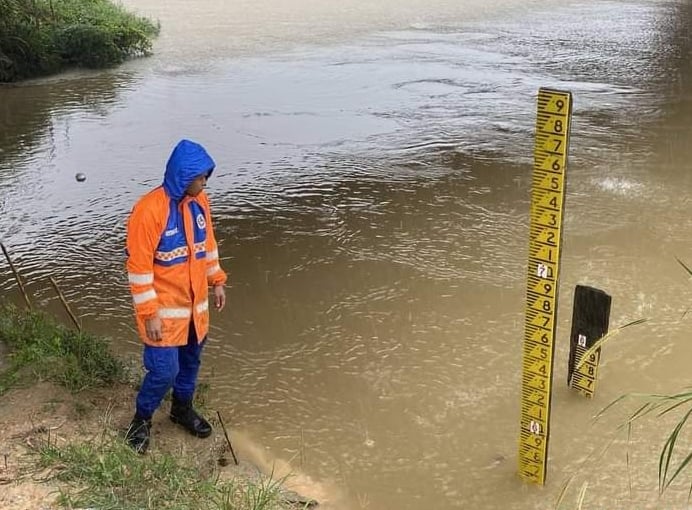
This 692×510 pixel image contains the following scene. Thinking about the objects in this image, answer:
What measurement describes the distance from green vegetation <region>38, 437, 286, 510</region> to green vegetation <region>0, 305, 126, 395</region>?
3.03 feet

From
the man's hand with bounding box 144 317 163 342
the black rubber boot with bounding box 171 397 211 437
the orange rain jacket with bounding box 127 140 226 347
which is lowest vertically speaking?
the black rubber boot with bounding box 171 397 211 437

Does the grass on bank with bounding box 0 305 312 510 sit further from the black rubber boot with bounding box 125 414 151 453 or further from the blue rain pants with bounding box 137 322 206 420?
the blue rain pants with bounding box 137 322 206 420

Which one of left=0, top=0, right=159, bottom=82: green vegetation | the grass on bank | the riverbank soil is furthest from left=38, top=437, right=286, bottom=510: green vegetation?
left=0, top=0, right=159, bottom=82: green vegetation

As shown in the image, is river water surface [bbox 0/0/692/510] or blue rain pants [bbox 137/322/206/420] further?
river water surface [bbox 0/0/692/510]

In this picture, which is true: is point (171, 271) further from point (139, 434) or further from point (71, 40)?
point (71, 40)

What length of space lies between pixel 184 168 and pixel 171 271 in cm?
52

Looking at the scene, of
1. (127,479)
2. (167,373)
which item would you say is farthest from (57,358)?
(127,479)

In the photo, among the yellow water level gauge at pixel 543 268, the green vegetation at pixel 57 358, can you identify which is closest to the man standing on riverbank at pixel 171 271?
the green vegetation at pixel 57 358

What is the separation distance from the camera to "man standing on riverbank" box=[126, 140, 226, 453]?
3578mm

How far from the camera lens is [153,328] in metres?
3.65

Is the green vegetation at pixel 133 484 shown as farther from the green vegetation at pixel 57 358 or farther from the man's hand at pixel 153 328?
the green vegetation at pixel 57 358

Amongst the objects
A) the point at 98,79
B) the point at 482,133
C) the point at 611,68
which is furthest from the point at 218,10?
the point at 482,133

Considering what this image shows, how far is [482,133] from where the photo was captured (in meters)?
11.1

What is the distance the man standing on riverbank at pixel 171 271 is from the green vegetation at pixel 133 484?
39cm
